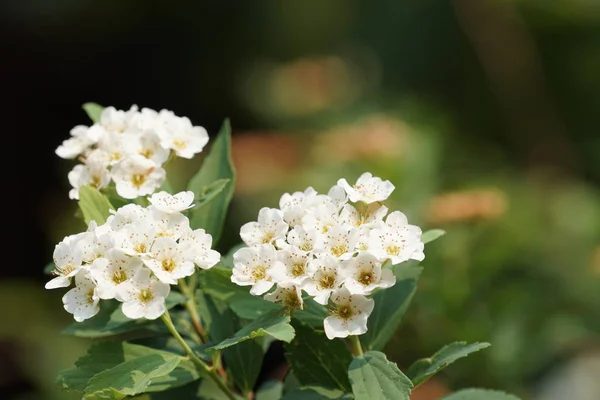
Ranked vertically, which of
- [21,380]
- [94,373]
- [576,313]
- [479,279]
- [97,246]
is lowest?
[21,380]

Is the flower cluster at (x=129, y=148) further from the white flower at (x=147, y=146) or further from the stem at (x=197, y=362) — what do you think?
the stem at (x=197, y=362)

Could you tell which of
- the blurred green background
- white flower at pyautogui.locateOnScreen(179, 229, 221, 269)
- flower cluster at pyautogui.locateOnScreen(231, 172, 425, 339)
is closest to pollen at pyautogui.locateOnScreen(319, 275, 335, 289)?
flower cluster at pyautogui.locateOnScreen(231, 172, 425, 339)

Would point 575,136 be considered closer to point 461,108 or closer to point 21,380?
point 461,108

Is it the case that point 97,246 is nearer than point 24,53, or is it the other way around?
point 97,246

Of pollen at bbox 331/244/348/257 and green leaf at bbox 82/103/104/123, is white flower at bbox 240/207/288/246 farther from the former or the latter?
green leaf at bbox 82/103/104/123

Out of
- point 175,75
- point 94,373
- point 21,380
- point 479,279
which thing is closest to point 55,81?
point 175,75

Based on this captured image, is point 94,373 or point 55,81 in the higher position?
point 94,373

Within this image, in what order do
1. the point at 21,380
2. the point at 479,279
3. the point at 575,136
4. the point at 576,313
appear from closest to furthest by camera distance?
1. the point at 479,279
2. the point at 576,313
3. the point at 21,380
4. the point at 575,136
